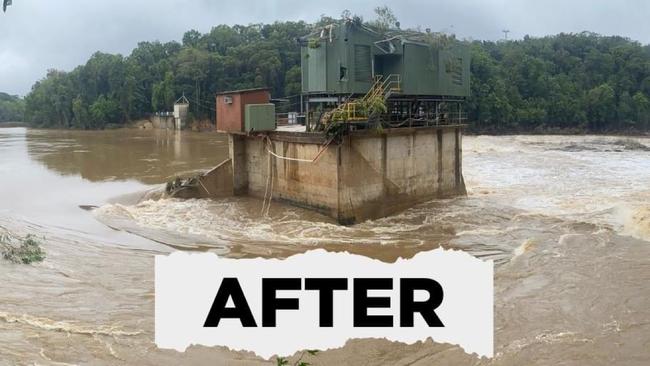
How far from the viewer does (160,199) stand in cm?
2633

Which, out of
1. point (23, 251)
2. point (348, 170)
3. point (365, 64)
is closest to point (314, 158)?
point (348, 170)

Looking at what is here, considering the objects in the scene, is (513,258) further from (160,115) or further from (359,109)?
(160,115)

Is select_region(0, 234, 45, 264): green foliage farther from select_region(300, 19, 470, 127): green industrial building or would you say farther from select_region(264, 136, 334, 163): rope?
select_region(300, 19, 470, 127): green industrial building

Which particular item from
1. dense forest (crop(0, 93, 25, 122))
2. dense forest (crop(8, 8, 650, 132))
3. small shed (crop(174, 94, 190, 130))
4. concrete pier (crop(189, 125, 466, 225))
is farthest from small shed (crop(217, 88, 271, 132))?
dense forest (crop(0, 93, 25, 122))

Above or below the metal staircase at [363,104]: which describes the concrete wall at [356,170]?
below

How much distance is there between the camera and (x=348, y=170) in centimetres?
2141

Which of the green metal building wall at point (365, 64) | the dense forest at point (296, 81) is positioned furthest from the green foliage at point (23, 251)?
the dense forest at point (296, 81)

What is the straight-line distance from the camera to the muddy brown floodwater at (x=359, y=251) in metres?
10.2

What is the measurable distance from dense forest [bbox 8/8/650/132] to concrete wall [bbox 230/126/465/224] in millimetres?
52895

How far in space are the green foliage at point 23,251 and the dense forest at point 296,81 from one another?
62.5 m

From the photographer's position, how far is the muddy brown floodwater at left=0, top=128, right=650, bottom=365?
10.2 meters

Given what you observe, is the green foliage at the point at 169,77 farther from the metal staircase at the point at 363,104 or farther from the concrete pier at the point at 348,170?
the metal staircase at the point at 363,104

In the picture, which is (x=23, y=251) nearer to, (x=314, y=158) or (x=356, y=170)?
(x=314, y=158)

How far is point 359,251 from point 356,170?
4.41 meters
